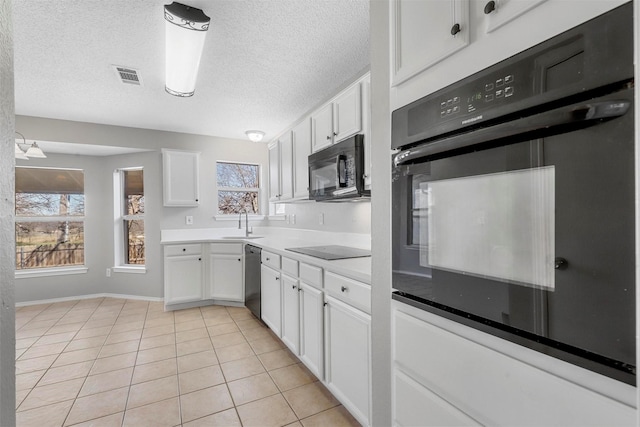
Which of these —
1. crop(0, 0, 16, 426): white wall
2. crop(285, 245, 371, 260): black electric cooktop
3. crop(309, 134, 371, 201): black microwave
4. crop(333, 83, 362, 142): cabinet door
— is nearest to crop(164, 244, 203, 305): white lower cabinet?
crop(285, 245, 371, 260): black electric cooktop

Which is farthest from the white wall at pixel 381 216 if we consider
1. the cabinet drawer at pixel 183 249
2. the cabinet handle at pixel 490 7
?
the cabinet drawer at pixel 183 249

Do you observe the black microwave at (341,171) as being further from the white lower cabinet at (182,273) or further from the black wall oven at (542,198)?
the white lower cabinet at (182,273)

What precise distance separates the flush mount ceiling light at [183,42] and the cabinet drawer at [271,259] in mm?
1546

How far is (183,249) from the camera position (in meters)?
3.57

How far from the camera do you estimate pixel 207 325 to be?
3100mm

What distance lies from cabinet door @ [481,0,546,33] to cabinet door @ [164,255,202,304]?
3.63 metres

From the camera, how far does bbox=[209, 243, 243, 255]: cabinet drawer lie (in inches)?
142

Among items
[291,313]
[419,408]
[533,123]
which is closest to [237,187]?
[291,313]

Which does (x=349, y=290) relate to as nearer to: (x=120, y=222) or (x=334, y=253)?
(x=334, y=253)

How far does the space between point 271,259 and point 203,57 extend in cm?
166

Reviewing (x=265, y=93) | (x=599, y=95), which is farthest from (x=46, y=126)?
(x=599, y=95)

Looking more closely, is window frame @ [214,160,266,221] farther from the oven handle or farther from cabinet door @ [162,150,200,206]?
the oven handle

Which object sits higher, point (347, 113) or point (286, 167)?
point (347, 113)

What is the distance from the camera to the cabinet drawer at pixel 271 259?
246 centimetres
